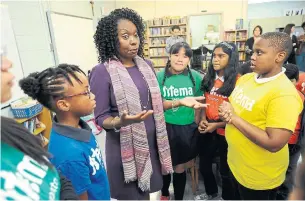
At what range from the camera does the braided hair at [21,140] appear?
0.54 meters

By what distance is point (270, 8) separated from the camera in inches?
280

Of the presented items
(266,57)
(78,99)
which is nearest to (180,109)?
(266,57)

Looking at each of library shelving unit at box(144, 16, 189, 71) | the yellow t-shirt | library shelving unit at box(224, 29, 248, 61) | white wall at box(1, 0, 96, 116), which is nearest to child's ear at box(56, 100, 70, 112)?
the yellow t-shirt

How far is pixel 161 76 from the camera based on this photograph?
1771mm

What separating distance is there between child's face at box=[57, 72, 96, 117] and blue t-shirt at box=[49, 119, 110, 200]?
0.26 feet

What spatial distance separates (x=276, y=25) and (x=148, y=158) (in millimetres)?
6797

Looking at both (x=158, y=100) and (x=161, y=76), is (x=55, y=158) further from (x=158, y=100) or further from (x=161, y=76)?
(x=161, y=76)

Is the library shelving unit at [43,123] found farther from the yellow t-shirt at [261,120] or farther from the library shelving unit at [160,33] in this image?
the library shelving unit at [160,33]

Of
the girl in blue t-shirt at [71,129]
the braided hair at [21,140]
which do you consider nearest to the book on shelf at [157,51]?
the girl in blue t-shirt at [71,129]

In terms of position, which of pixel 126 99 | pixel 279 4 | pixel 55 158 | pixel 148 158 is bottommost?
pixel 148 158

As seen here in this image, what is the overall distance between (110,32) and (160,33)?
5.42m

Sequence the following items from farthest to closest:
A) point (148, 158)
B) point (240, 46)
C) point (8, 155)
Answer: point (240, 46), point (148, 158), point (8, 155)

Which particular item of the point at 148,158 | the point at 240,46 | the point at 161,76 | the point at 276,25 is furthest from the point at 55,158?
the point at 276,25

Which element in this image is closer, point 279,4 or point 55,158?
point 55,158
